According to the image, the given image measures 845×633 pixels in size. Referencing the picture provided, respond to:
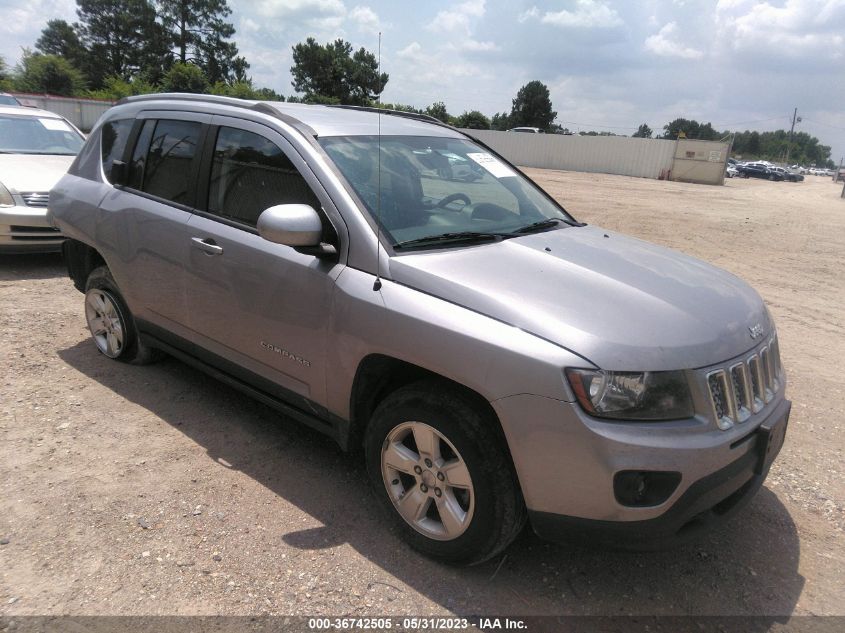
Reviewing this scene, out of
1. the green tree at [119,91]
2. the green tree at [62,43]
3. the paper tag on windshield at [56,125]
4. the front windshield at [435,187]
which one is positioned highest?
the green tree at [62,43]

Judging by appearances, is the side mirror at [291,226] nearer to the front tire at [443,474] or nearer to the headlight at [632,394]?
the front tire at [443,474]

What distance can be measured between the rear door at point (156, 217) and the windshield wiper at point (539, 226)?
6.34 feet

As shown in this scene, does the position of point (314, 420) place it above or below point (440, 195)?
below

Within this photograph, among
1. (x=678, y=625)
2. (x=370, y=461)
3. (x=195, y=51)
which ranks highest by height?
(x=195, y=51)

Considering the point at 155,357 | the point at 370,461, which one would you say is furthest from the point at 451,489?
the point at 155,357

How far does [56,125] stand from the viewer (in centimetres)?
882

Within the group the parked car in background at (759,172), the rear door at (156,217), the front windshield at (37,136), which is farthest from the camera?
the parked car in background at (759,172)

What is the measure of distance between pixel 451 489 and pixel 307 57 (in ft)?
213

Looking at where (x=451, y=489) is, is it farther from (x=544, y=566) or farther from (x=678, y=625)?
(x=678, y=625)

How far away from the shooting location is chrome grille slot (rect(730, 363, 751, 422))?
7.85 feet

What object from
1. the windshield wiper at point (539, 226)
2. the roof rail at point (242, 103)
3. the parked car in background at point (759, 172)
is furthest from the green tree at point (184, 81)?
the windshield wiper at point (539, 226)

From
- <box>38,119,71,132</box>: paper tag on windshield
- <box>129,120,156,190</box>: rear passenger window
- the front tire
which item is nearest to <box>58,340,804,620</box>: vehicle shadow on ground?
the front tire

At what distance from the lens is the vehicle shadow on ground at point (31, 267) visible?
22.9ft

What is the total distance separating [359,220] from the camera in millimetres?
2855
